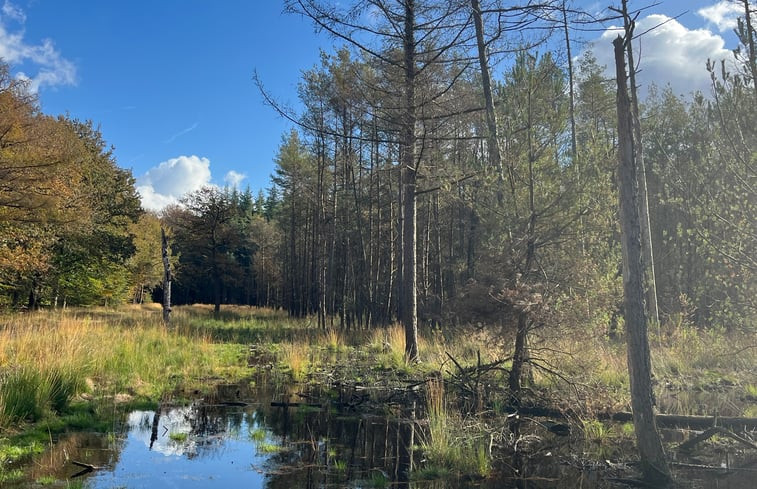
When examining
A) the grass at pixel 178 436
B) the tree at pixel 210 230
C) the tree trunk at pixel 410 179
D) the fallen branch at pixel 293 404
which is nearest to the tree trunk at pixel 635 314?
the fallen branch at pixel 293 404

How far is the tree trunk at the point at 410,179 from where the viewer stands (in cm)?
1149

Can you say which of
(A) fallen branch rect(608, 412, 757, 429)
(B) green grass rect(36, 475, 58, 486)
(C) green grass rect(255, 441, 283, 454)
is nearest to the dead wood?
(A) fallen branch rect(608, 412, 757, 429)

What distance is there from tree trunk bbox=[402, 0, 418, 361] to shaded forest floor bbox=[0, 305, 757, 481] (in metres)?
0.77

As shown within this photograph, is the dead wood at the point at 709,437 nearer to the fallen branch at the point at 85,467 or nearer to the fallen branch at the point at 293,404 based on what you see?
the fallen branch at the point at 293,404

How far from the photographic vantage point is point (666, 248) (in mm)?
21203

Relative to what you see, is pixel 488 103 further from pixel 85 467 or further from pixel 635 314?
pixel 85 467

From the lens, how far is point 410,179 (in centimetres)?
1199

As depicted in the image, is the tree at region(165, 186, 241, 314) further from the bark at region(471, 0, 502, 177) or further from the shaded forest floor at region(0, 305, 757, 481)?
the bark at region(471, 0, 502, 177)

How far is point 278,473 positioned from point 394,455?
1486 mm

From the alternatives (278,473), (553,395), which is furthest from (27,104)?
(553,395)

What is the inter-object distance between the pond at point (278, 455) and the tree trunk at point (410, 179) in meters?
3.86

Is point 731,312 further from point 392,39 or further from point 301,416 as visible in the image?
point 392,39

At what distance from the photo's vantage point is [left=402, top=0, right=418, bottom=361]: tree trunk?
37.7ft

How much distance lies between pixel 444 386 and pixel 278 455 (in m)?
4.07
